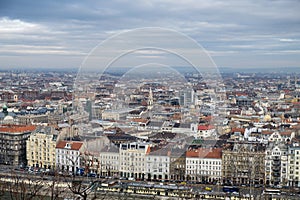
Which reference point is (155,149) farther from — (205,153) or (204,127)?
(204,127)

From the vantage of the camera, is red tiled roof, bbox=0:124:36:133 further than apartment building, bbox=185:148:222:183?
Yes

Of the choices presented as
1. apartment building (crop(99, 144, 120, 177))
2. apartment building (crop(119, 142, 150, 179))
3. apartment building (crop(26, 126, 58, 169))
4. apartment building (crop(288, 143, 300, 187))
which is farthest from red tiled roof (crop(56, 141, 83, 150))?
apartment building (crop(288, 143, 300, 187))

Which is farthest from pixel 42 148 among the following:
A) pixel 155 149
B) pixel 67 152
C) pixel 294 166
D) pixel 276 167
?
pixel 294 166

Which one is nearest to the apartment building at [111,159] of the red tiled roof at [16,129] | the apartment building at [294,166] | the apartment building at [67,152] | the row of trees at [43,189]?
the apartment building at [67,152]

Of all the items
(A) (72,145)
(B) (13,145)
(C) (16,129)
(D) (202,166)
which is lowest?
(D) (202,166)

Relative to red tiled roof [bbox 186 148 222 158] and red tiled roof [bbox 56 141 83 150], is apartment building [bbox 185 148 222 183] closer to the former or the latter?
red tiled roof [bbox 186 148 222 158]

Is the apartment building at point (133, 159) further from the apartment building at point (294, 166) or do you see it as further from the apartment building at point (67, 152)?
the apartment building at point (294, 166)

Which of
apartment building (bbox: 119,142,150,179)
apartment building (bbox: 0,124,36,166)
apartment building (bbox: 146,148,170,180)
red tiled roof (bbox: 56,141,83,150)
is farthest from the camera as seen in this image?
apartment building (bbox: 0,124,36,166)

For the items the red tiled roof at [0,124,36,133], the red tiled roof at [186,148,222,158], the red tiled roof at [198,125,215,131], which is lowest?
the red tiled roof at [186,148,222,158]

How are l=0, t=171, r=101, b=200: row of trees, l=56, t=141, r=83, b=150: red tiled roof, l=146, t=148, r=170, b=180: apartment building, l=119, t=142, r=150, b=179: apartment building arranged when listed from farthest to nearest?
l=56, t=141, r=83, b=150: red tiled roof < l=119, t=142, r=150, b=179: apartment building < l=146, t=148, r=170, b=180: apartment building < l=0, t=171, r=101, b=200: row of trees
